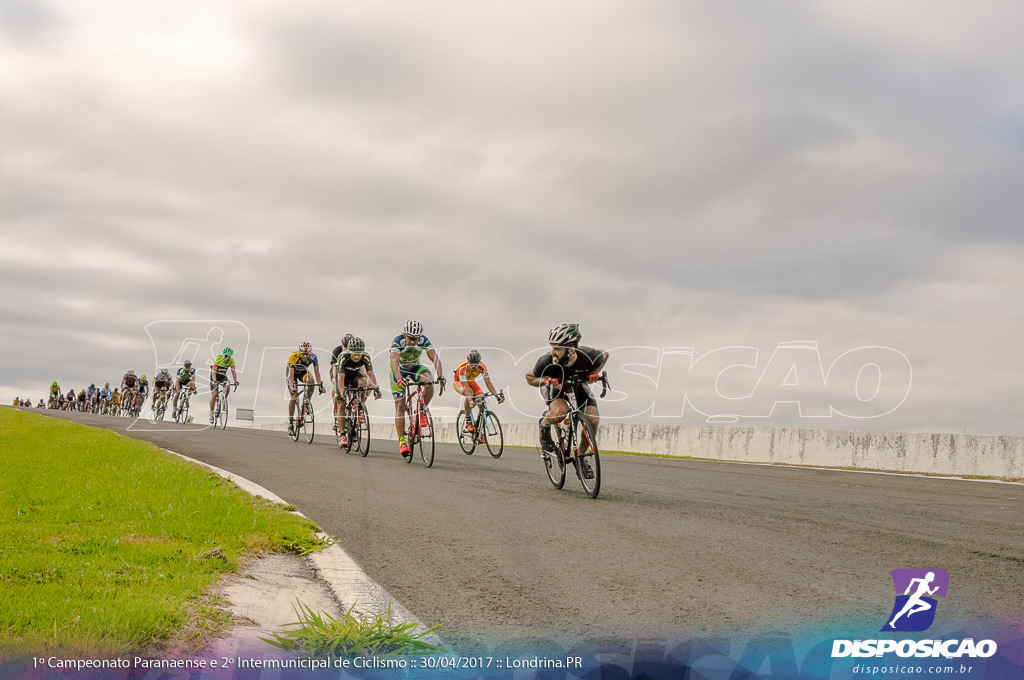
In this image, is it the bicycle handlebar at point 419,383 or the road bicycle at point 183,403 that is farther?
the road bicycle at point 183,403

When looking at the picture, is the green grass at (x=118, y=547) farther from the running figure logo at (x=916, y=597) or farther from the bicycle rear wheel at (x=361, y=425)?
the bicycle rear wheel at (x=361, y=425)

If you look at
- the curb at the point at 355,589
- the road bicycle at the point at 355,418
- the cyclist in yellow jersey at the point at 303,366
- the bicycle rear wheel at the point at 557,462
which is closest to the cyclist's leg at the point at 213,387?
the cyclist in yellow jersey at the point at 303,366

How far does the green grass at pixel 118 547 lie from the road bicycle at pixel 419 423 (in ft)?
13.5

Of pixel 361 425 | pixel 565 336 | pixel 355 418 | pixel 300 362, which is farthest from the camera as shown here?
pixel 300 362

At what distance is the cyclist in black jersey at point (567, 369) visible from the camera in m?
10.4

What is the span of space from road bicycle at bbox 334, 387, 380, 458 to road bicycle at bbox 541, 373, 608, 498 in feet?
21.2

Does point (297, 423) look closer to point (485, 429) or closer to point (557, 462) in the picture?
point (485, 429)

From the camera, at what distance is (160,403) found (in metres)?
32.9

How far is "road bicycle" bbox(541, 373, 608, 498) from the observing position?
10.3 metres

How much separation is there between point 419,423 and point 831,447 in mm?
11326

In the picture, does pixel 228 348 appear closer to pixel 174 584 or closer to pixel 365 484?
pixel 365 484

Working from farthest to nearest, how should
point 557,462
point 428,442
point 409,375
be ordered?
point 409,375 < point 428,442 < point 557,462

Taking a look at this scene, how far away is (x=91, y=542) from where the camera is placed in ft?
18.9

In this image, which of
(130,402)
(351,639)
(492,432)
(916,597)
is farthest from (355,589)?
(130,402)
